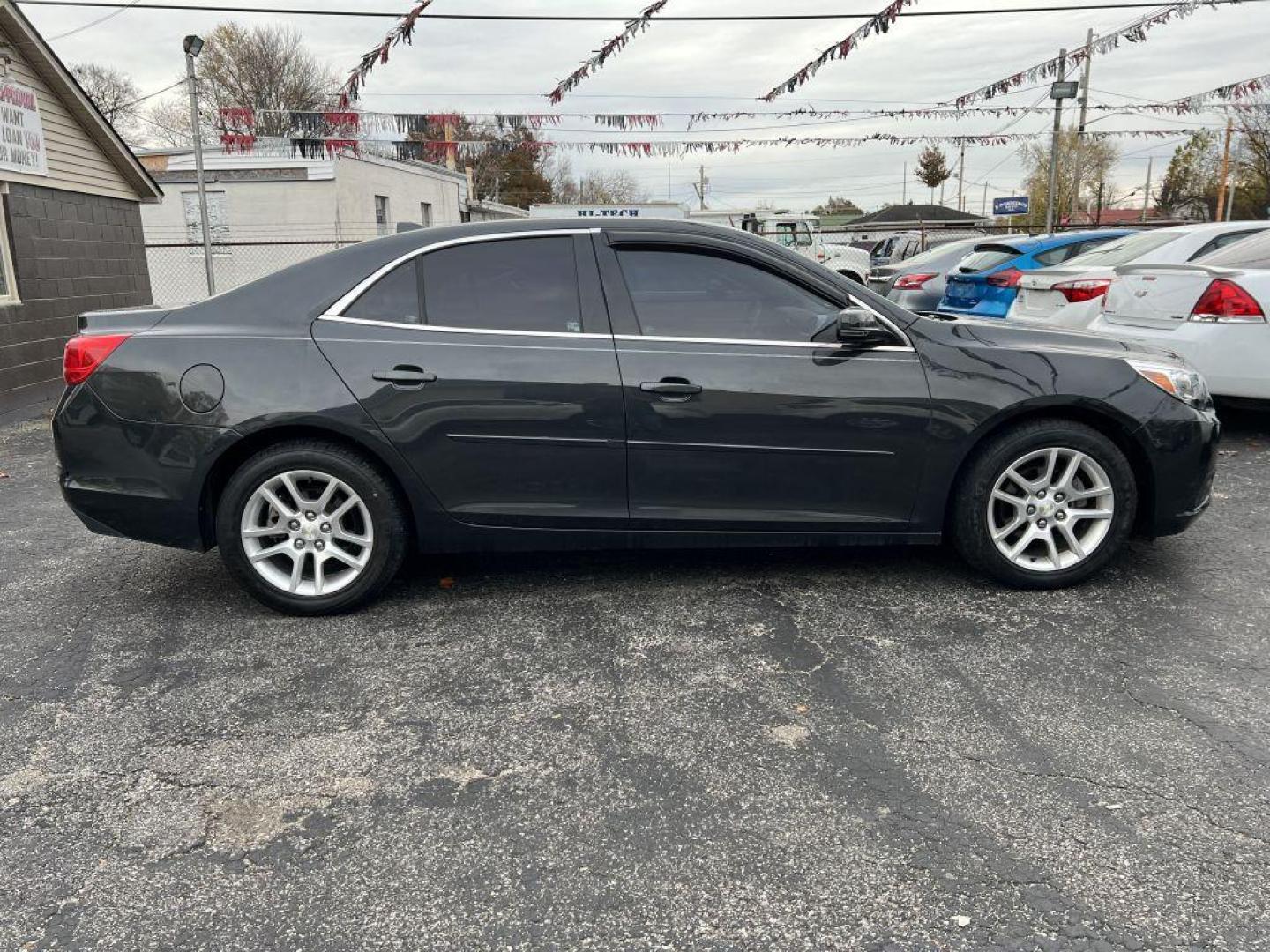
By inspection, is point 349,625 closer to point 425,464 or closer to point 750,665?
point 425,464

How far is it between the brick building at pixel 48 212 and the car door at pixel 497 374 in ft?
26.0

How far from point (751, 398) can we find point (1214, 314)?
13.4 feet

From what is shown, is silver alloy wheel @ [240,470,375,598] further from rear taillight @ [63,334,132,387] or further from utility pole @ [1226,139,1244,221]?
utility pole @ [1226,139,1244,221]

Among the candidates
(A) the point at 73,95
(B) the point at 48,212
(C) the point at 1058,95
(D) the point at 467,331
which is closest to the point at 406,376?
(D) the point at 467,331

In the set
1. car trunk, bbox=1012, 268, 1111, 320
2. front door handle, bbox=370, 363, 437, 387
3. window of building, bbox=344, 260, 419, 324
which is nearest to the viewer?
front door handle, bbox=370, 363, 437, 387

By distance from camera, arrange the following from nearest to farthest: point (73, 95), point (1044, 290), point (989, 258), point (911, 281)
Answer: point (1044, 290) → point (989, 258) → point (73, 95) → point (911, 281)

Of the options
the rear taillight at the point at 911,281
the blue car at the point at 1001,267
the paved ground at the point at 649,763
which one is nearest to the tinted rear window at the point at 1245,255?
the blue car at the point at 1001,267

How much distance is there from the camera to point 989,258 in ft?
34.0

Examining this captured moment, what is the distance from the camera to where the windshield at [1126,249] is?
760cm

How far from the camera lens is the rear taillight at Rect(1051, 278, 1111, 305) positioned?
7.01 metres

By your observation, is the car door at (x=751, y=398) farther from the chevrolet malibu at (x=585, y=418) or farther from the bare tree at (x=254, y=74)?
the bare tree at (x=254, y=74)

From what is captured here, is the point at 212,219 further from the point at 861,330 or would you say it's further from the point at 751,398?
the point at 861,330

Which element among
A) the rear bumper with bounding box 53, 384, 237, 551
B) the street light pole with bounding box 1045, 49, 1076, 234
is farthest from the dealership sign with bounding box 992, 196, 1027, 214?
the rear bumper with bounding box 53, 384, 237, 551

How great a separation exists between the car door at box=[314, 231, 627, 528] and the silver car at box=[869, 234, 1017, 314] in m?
8.60
